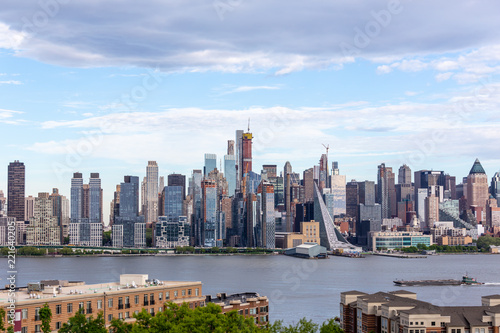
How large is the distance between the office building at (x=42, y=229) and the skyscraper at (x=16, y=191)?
225 inches

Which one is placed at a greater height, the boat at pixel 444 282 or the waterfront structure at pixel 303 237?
the waterfront structure at pixel 303 237

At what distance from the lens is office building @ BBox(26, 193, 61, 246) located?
14312cm

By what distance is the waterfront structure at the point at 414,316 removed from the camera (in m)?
22.7

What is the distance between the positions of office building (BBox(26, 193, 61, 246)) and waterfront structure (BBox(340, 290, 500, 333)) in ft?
407

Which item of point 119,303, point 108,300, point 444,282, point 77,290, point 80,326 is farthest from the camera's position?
point 444,282

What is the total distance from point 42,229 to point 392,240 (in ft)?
212

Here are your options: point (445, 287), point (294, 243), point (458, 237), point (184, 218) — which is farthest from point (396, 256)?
point (445, 287)

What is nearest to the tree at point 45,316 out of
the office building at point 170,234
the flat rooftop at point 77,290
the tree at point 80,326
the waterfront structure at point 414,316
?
the tree at point 80,326

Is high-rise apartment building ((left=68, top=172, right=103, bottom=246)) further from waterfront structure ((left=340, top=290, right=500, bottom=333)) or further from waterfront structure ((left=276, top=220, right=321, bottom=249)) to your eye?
waterfront structure ((left=340, top=290, right=500, bottom=333))

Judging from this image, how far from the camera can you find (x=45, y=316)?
1970cm

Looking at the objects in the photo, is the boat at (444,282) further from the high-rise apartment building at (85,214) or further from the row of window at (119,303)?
the high-rise apartment building at (85,214)

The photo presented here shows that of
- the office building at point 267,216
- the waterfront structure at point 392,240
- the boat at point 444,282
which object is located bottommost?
the boat at point 444,282

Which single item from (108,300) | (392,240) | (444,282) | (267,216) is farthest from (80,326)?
(392,240)

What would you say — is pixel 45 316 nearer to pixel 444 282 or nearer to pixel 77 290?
pixel 77 290
